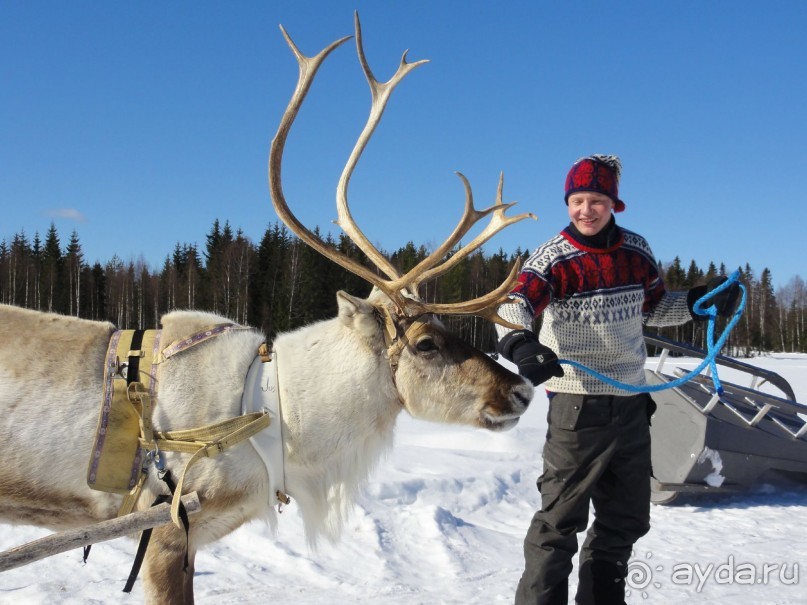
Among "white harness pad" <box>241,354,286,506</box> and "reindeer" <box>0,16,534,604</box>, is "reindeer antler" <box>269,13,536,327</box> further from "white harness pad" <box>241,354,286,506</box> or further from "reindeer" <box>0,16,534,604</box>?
"white harness pad" <box>241,354,286,506</box>

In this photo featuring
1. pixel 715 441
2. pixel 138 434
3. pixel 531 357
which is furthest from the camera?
pixel 715 441

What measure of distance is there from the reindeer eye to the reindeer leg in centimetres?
126

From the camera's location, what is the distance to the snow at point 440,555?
337 centimetres

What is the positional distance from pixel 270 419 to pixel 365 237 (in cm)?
116

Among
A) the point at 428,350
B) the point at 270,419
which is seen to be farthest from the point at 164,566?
the point at 428,350

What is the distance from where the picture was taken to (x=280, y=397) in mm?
2562

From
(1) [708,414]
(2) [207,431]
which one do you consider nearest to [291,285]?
(1) [708,414]

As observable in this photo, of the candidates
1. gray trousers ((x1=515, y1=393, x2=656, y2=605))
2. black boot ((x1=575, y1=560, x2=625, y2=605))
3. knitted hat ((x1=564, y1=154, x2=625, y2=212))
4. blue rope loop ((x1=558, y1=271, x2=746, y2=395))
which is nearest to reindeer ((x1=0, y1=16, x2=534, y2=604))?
gray trousers ((x1=515, y1=393, x2=656, y2=605))

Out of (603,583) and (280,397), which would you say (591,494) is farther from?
(280,397)

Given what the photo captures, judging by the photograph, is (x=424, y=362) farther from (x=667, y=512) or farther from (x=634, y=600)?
(x=667, y=512)

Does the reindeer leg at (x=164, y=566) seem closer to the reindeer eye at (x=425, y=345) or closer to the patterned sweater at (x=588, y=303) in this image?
the reindeer eye at (x=425, y=345)

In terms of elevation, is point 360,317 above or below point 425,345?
above

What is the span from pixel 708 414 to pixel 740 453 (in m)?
0.48

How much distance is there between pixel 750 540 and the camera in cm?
444
